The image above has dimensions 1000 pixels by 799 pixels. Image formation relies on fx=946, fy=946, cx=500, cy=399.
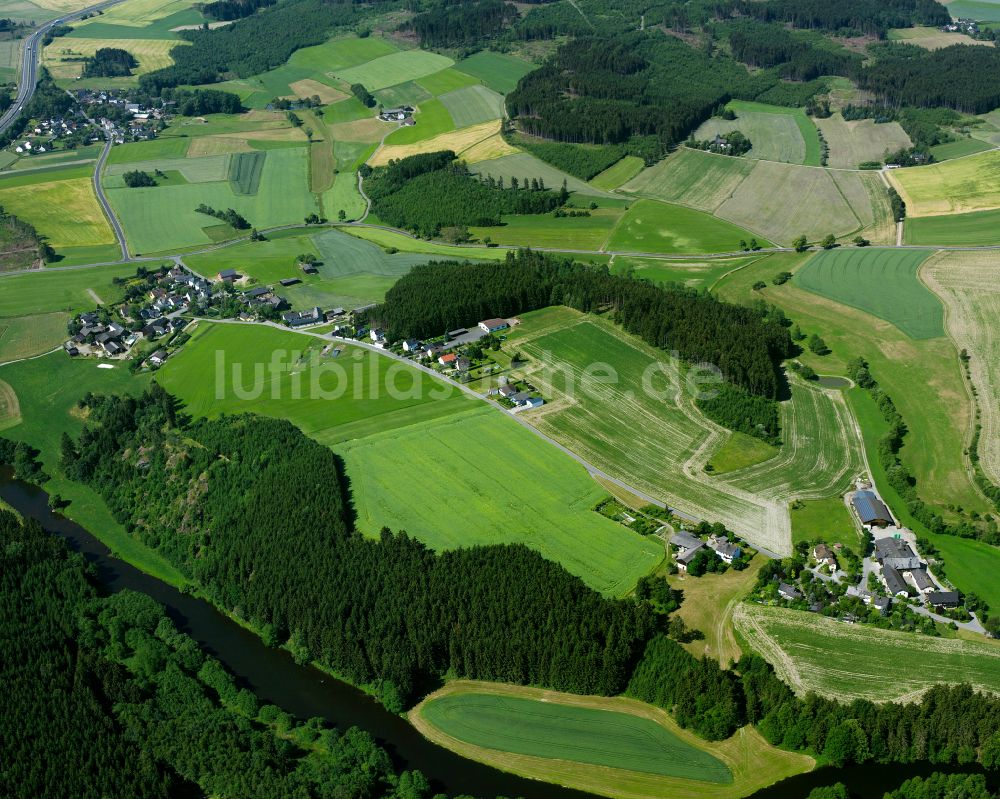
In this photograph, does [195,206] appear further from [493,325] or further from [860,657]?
[860,657]

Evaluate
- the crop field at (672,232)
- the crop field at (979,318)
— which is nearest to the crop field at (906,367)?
the crop field at (979,318)

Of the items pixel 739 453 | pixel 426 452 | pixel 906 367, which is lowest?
pixel 426 452

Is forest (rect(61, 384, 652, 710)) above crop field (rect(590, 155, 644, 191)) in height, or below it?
below

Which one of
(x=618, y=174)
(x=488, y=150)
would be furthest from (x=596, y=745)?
(x=488, y=150)

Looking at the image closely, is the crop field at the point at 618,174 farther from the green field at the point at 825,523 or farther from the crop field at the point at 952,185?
the green field at the point at 825,523

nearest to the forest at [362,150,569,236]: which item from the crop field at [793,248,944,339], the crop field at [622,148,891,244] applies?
the crop field at [622,148,891,244]

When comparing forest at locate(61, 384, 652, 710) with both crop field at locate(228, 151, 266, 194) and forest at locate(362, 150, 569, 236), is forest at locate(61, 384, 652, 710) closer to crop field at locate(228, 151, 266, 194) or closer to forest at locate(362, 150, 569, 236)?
forest at locate(362, 150, 569, 236)
